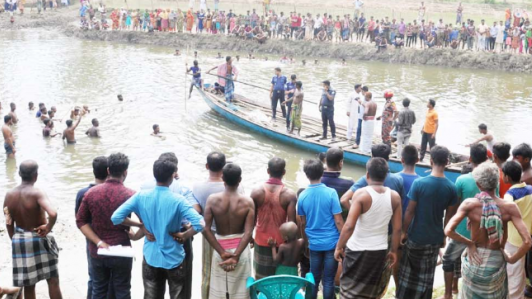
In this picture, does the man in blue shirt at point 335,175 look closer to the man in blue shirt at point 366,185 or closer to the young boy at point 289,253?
the man in blue shirt at point 366,185

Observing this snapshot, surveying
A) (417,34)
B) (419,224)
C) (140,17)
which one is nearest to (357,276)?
(419,224)

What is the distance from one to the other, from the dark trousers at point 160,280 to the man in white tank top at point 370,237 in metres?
1.48

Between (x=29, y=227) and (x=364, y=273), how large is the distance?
3.30 meters

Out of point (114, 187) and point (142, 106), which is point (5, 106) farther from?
point (114, 187)

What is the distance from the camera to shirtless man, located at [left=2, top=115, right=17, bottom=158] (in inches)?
535

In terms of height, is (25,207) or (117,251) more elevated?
(25,207)

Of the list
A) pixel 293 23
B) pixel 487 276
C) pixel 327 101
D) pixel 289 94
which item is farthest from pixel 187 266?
pixel 293 23

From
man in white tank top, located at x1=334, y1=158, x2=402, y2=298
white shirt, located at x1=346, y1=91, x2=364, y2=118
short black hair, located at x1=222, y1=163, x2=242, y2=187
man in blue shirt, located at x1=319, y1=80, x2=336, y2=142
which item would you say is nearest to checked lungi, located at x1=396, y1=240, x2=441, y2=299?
man in white tank top, located at x1=334, y1=158, x2=402, y2=298

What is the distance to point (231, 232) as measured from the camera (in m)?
5.43

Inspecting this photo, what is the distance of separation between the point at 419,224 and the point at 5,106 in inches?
722

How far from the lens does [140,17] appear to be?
36906mm

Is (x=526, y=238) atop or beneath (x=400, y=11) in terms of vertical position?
beneath

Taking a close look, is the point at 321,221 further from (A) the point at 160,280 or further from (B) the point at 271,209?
(A) the point at 160,280

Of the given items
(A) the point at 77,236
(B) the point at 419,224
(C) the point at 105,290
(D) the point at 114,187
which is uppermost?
(D) the point at 114,187
